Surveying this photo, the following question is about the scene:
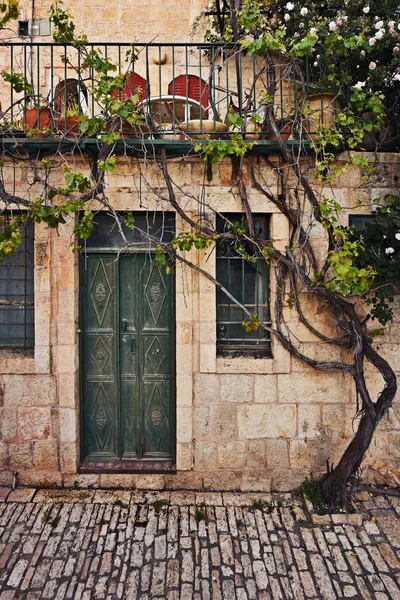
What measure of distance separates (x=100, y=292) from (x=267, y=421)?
7.38 feet

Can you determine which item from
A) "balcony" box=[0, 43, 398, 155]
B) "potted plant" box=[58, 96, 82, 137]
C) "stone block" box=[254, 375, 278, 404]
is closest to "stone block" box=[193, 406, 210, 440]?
"stone block" box=[254, 375, 278, 404]

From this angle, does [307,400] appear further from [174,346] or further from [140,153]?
[140,153]

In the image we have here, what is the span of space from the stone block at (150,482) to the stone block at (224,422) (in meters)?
0.74

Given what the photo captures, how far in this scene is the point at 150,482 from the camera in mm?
4371

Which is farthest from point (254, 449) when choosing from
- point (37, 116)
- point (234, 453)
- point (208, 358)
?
point (37, 116)

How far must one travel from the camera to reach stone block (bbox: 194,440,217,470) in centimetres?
438

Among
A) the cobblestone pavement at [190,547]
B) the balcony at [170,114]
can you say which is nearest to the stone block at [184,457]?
the cobblestone pavement at [190,547]

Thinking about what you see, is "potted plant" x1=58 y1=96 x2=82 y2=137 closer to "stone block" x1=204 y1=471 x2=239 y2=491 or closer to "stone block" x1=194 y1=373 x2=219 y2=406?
"stone block" x1=194 y1=373 x2=219 y2=406

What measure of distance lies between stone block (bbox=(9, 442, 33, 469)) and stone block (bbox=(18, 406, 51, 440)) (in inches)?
3.8

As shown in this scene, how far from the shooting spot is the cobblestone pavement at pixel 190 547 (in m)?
3.13

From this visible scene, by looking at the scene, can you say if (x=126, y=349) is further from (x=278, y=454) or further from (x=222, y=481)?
(x=278, y=454)

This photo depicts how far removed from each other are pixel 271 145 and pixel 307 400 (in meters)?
2.62

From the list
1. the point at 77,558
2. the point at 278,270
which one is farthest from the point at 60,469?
the point at 278,270

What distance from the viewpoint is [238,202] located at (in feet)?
14.2
